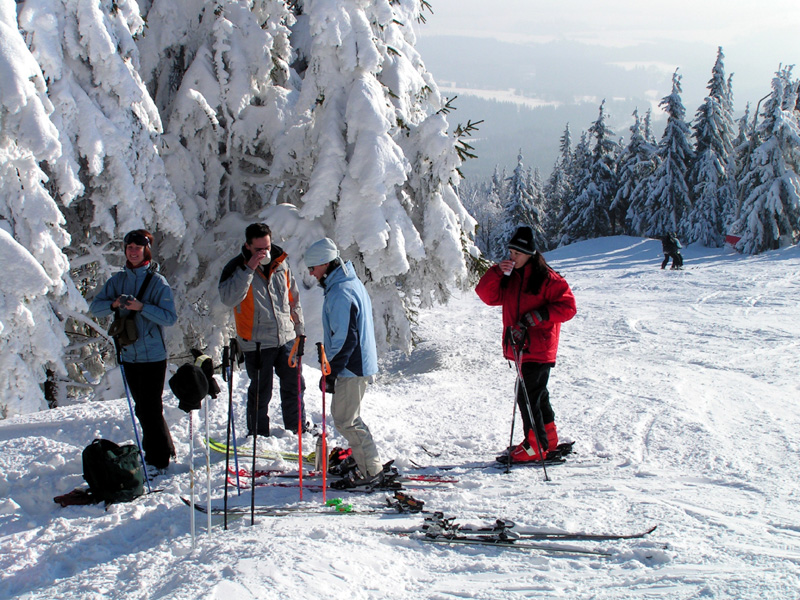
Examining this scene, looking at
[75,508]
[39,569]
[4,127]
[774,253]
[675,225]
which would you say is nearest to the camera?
[39,569]

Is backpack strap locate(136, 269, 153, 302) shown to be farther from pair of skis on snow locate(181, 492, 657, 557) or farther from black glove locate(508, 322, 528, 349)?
black glove locate(508, 322, 528, 349)

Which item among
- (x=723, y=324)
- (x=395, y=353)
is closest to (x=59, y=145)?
(x=395, y=353)

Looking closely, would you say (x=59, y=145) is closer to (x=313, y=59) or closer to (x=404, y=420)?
(x=313, y=59)

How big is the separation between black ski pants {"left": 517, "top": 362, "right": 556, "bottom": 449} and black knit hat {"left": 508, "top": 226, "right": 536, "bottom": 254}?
1129mm

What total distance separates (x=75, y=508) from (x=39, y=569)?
2.97 ft

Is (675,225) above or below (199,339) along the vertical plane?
above

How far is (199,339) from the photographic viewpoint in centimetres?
1128

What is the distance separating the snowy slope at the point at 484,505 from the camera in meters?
3.49

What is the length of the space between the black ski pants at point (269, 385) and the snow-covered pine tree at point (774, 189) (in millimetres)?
30797

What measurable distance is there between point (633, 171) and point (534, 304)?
1654 inches

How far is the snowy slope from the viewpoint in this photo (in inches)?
137

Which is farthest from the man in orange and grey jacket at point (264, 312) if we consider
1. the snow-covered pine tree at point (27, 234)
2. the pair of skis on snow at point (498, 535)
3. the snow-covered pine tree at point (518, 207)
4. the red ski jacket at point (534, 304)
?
the snow-covered pine tree at point (518, 207)

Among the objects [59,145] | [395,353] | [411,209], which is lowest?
[395,353]

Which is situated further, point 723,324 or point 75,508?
point 723,324
